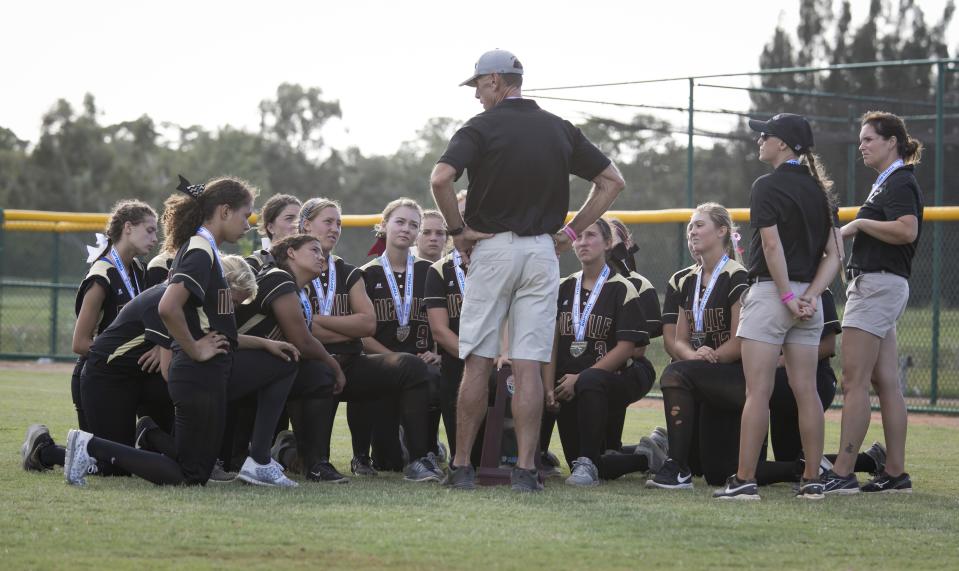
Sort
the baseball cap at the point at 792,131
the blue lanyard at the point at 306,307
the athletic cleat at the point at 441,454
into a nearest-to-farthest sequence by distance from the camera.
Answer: the baseball cap at the point at 792,131 < the blue lanyard at the point at 306,307 < the athletic cleat at the point at 441,454

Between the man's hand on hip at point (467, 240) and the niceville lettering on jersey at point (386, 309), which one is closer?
the man's hand on hip at point (467, 240)

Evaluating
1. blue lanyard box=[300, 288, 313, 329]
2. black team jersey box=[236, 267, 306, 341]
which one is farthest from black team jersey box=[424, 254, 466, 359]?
black team jersey box=[236, 267, 306, 341]

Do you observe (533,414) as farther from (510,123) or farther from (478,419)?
(510,123)

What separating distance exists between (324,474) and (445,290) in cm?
127

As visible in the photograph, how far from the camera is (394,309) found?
738 centimetres

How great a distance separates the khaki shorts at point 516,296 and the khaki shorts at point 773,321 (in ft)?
2.98

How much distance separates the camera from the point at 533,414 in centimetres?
595

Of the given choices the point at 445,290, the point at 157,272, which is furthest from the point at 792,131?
the point at 157,272

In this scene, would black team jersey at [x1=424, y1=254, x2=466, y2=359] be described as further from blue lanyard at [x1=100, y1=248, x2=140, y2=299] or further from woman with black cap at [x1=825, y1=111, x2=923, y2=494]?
woman with black cap at [x1=825, y1=111, x2=923, y2=494]

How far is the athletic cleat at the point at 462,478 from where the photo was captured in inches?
236

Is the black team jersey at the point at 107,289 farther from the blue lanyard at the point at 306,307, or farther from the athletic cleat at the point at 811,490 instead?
the athletic cleat at the point at 811,490

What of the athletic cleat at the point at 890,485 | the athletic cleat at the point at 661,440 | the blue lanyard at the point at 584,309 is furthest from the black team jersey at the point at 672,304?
the athletic cleat at the point at 890,485

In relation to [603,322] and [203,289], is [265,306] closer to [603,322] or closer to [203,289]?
[203,289]

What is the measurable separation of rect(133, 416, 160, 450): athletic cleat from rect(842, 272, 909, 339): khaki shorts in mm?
3500
